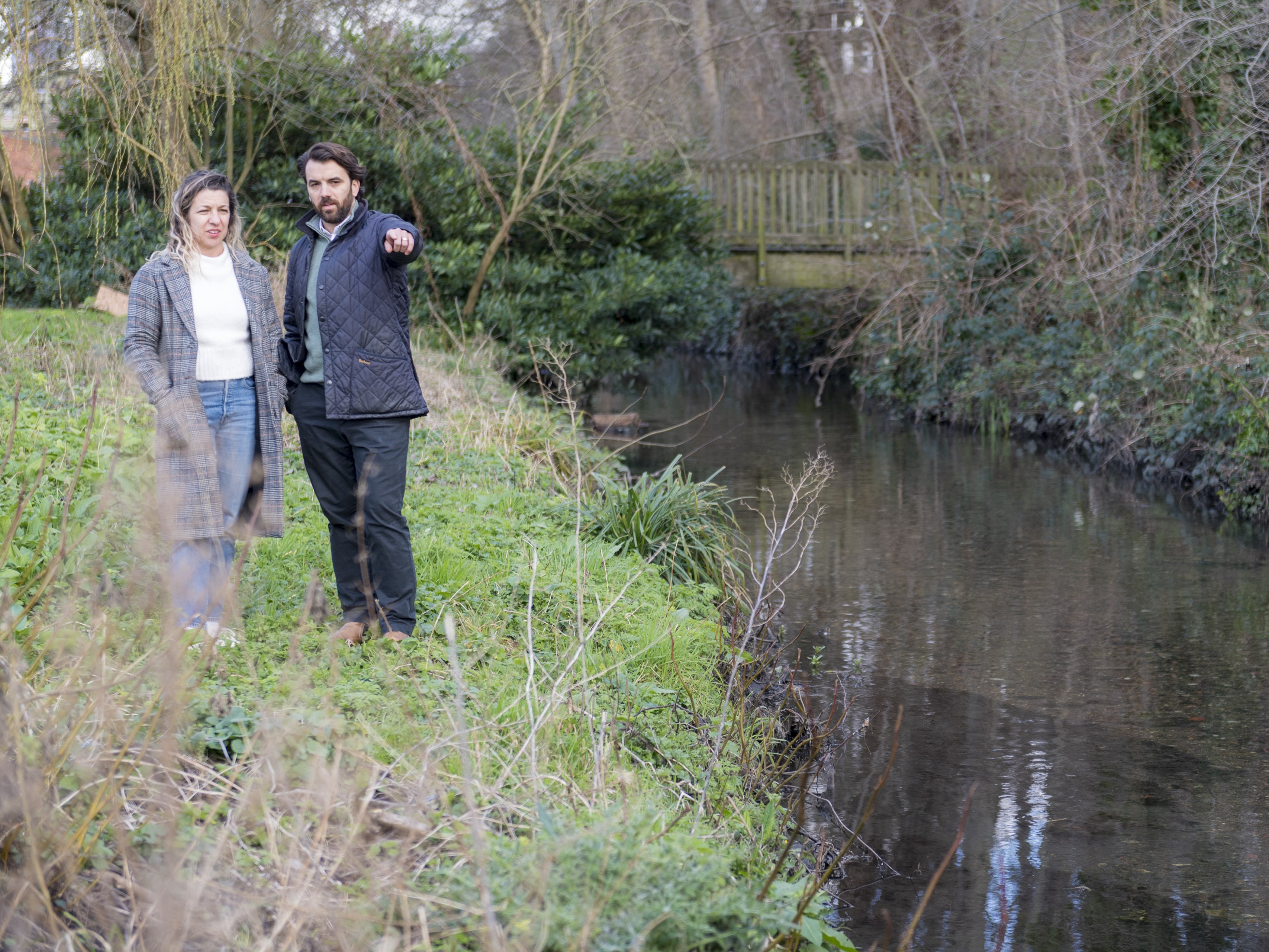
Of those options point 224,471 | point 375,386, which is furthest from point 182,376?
point 375,386

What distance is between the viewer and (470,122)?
14781 millimetres

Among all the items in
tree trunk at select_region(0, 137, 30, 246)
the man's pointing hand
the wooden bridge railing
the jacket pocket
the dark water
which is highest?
the wooden bridge railing

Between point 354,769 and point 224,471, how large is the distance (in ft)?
5.64

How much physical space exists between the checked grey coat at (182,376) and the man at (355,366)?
0.15 metres

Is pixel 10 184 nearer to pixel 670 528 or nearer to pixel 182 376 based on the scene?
pixel 182 376

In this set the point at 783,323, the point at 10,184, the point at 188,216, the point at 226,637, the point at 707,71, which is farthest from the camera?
the point at 707,71

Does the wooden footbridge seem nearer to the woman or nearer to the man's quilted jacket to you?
the man's quilted jacket

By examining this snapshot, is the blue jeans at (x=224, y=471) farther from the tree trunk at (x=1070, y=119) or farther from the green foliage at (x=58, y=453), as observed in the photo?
the tree trunk at (x=1070, y=119)

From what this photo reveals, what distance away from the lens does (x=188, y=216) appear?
15.0ft

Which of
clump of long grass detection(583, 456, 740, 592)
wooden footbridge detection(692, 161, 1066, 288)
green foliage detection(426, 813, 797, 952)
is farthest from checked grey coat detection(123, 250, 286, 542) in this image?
wooden footbridge detection(692, 161, 1066, 288)

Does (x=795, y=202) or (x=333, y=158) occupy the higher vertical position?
(x=795, y=202)

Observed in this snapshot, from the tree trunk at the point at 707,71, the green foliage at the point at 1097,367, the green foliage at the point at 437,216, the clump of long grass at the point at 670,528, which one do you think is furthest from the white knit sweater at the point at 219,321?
the tree trunk at the point at 707,71

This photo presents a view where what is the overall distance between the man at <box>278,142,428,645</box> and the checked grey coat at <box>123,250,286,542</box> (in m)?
0.15

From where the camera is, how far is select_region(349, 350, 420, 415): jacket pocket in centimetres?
465
